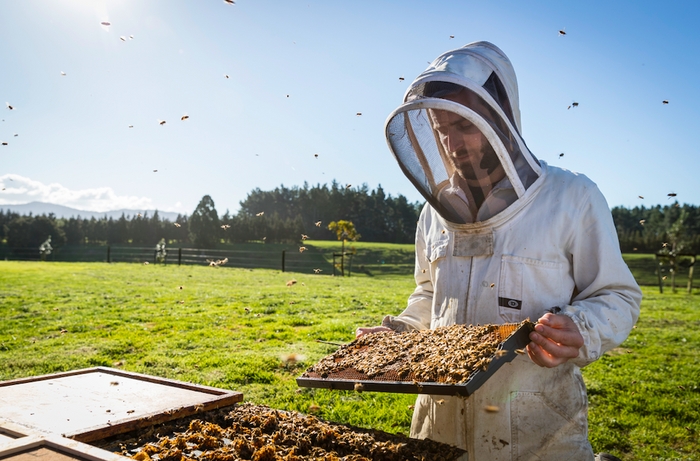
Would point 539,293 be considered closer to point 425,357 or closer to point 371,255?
point 425,357

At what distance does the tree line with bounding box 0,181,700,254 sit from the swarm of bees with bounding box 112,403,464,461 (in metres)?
50.4

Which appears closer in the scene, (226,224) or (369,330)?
(369,330)

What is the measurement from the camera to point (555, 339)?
2.28 metres

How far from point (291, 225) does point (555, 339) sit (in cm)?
6280

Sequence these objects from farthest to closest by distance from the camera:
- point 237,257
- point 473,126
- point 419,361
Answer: point 237,257, point 473,126, point 419,361

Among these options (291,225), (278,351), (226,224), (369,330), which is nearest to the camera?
(369,330)

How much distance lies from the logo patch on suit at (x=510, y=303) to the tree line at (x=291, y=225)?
49.6 m

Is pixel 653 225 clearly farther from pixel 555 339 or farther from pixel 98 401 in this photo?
pixel 98 401

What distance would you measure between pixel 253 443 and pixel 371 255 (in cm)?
5366

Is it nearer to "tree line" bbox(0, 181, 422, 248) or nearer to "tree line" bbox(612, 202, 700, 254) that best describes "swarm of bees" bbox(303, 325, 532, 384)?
"tree line" bbox(0, 181, 422, 248)

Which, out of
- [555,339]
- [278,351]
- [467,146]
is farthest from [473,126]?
[278,351]

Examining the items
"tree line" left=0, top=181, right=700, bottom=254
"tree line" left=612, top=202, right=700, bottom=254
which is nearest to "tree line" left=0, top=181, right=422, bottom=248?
"tree line" left=0, top=181, right=700, bottom=254

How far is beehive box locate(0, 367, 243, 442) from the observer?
237cm

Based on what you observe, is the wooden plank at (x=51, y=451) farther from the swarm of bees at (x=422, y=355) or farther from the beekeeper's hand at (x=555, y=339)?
the beekeeper's hand at (x=555, y=339)
